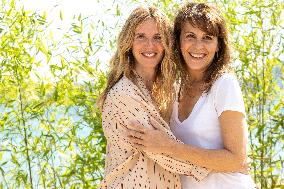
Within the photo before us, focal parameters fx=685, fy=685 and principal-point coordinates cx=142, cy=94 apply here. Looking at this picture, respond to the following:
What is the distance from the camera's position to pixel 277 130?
4496mm

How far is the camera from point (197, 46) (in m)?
3.08

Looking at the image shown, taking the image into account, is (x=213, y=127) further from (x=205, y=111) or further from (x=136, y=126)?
(x=136, y=126)

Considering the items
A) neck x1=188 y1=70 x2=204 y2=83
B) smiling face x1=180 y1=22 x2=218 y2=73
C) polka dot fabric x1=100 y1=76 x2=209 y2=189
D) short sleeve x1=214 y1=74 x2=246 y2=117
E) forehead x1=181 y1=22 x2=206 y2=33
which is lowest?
polka dot fabric x1=100 y1=76 x2=209 y2=189

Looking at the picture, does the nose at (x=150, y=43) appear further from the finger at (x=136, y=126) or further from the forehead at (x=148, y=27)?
the finger at (x=136, y=126)

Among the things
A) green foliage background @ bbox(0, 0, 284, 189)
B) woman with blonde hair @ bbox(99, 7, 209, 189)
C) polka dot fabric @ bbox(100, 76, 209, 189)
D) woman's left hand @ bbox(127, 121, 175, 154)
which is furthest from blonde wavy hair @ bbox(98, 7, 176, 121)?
green foliage background @ bbox(0, 0, 284, 189)

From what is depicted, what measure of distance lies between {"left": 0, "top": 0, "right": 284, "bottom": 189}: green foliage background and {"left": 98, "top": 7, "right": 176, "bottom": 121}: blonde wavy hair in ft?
3.33

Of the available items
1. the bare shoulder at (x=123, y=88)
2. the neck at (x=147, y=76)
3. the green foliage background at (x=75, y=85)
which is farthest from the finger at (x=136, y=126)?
the green foliage background at (x=75, y=85)

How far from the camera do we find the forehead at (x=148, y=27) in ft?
10.2

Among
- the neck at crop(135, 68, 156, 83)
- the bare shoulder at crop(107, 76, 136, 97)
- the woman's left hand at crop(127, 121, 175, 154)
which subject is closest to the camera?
the woman's left hand at crop(127, 121, 175, 154)

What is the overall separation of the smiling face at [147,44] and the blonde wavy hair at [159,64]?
0.02m

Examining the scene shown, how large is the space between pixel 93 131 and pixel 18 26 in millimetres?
800

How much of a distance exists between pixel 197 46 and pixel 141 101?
1.18 ft

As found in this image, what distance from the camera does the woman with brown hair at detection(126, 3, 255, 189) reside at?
2.92 meters

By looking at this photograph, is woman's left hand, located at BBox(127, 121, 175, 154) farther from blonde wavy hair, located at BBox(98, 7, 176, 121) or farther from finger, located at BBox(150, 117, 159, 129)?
blonde wavy hair, located at BBox(98, 7, 176, 121)
